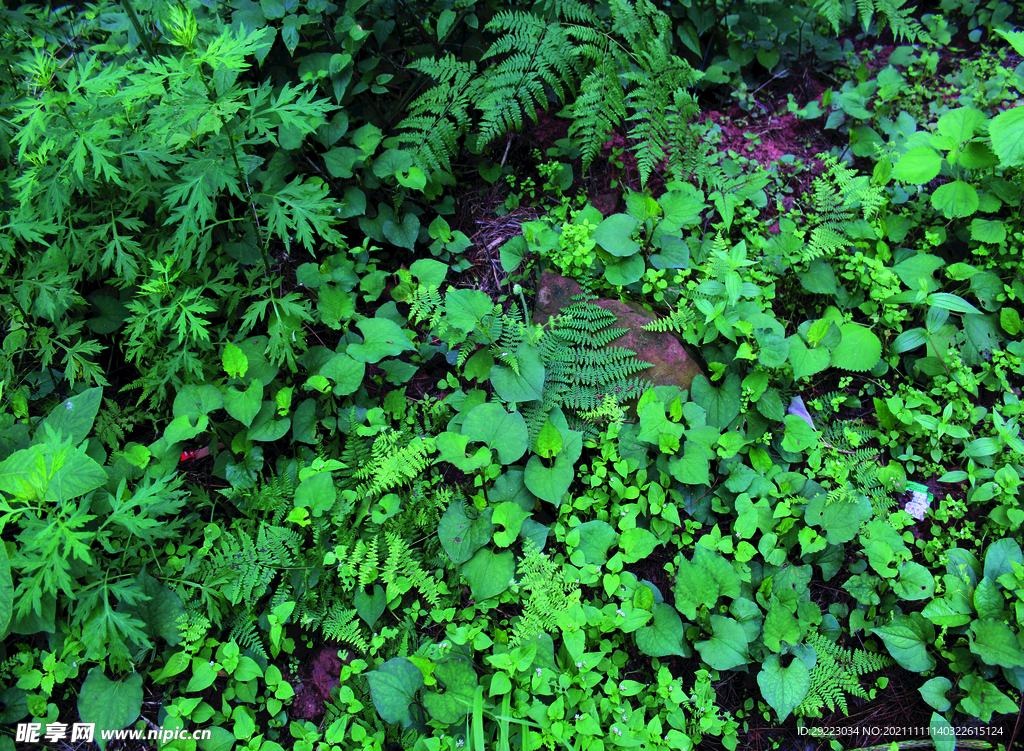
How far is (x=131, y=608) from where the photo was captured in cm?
251

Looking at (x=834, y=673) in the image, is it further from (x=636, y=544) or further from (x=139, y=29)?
(x=139, y=29)

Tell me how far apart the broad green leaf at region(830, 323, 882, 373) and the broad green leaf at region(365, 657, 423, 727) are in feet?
8.73

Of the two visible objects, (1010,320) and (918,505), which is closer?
(918,505)

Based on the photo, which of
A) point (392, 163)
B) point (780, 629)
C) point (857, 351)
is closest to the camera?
point (780, 629)

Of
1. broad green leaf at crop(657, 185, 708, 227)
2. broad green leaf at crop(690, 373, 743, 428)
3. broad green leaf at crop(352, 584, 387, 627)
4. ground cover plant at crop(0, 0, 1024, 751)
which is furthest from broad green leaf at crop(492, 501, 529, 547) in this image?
broad green leaf at crop(657, 185, 708, 227)

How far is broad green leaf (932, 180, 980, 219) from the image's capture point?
322 centimetres

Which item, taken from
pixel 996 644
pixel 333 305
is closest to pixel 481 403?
pixel 333 305

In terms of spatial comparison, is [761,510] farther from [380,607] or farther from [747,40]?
[747,40]

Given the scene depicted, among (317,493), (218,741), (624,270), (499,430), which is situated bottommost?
(218,741)

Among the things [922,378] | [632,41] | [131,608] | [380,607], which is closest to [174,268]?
[131,608]

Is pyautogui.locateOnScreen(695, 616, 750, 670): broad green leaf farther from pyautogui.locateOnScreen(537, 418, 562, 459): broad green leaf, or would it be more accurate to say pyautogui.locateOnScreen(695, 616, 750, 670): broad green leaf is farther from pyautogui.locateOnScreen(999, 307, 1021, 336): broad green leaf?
pyautogui.locateOnScreen(999, 307, 1021, 336): broad green leaf

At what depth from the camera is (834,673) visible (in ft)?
8.04

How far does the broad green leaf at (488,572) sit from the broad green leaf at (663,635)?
2.09ft

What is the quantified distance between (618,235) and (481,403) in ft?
4.12
